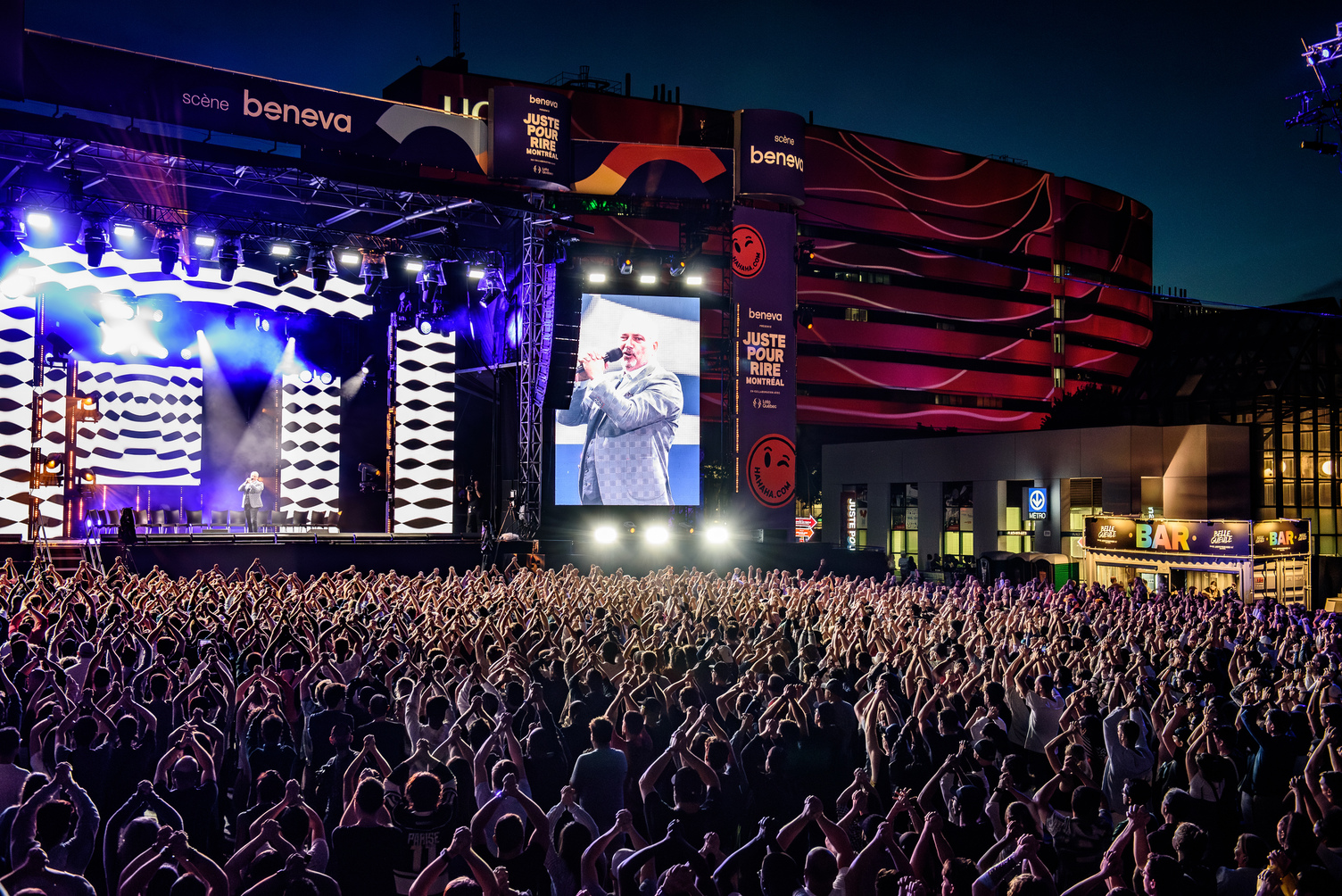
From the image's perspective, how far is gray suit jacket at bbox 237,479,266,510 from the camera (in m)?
22.8

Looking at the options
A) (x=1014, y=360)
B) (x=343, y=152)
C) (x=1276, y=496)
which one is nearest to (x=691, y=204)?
(x=343, y=152)

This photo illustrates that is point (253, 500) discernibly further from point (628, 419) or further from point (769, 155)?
point (769, 155)

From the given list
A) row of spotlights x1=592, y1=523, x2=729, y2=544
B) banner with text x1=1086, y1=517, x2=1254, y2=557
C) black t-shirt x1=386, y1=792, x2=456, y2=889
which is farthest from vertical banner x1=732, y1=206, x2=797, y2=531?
black t-shirt x1=386, y1=792, x2=456, y2=889

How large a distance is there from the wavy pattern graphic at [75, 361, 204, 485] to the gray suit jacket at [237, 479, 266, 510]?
1631 millimetres

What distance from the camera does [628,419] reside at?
21.9m

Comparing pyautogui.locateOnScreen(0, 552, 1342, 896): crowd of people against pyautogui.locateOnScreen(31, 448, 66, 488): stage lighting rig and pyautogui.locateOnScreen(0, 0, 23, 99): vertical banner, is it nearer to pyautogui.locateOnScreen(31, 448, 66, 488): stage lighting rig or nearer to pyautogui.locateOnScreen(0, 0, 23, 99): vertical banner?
pyautogui.locateOnScreen(0, 0, 23, 99): vertical banner

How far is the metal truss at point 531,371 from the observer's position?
20156 mm

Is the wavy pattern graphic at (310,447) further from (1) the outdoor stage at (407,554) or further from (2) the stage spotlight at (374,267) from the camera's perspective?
(2) the stage spotlight at (374,267)

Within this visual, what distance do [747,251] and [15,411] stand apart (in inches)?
640

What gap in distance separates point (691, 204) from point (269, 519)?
12600 mm

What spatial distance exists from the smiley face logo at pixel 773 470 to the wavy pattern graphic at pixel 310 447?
1044 centimetres

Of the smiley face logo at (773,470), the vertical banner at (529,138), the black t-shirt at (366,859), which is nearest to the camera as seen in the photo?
the black t-shirt at (366,859)

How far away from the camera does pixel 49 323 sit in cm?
2127

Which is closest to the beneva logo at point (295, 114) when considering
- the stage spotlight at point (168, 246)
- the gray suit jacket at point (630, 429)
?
the stage spotlight at point (168, 246)
